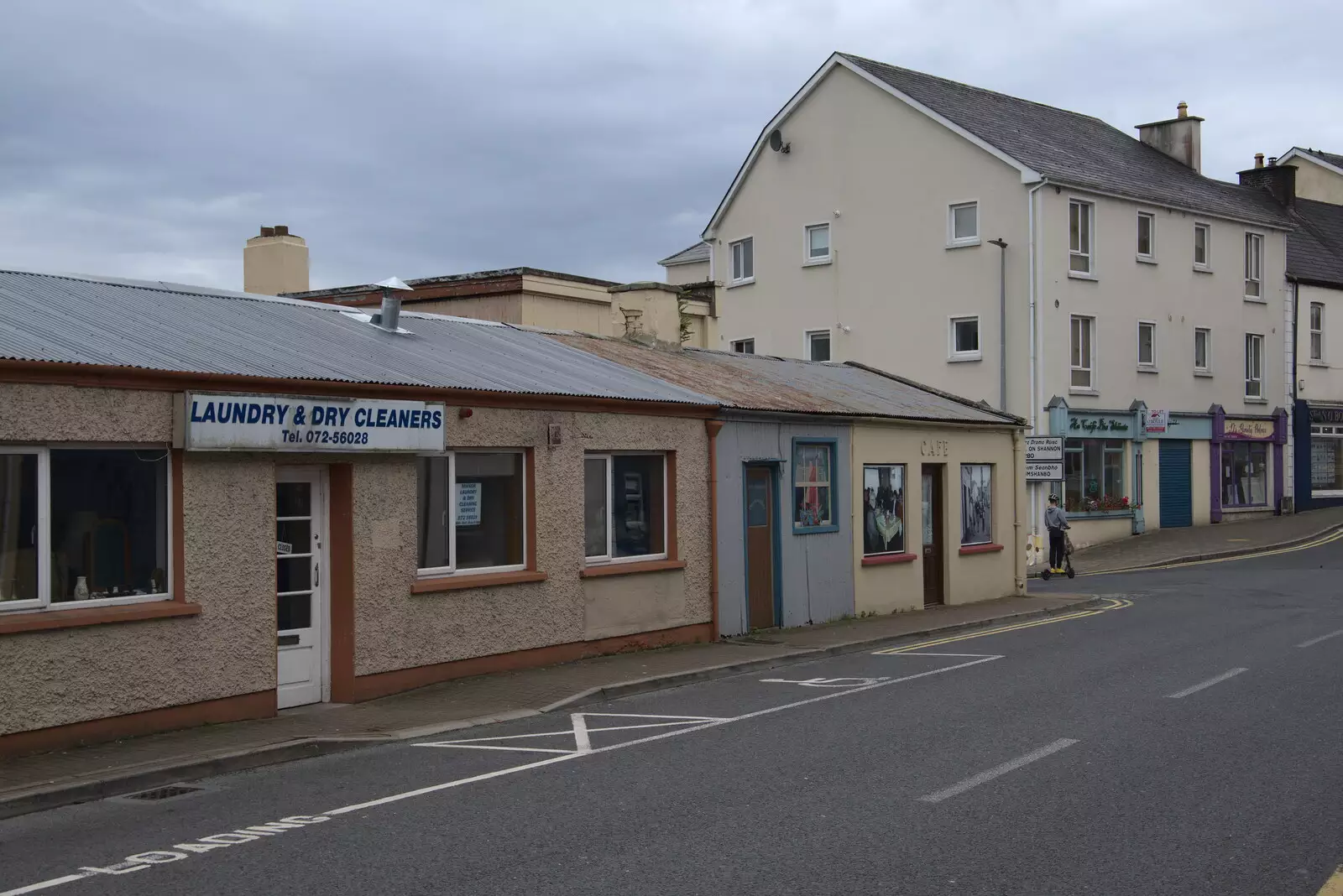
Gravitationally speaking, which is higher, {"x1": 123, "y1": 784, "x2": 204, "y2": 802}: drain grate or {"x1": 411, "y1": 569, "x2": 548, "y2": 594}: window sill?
{"x1": 411, "y1": 569, "x2": 548, "y2": 594}: window sill

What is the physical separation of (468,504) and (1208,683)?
758cm

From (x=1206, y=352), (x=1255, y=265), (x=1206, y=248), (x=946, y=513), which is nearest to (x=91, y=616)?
(x=946, y=513)

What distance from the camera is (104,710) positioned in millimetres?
10539

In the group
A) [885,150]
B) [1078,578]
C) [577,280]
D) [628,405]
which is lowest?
[1078,578]

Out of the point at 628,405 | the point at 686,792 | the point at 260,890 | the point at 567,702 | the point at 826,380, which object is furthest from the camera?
the point at 826,380

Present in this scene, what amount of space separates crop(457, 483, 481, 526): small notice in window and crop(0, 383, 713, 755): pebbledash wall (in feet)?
1.74

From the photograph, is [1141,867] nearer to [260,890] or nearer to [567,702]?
[260,890]

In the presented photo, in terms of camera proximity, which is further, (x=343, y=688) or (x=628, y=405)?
(x=628, y=405)

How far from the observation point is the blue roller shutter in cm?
3941

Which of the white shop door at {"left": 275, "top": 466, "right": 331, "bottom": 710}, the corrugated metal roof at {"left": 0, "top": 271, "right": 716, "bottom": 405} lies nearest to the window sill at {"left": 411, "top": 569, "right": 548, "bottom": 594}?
the white shop door at {"left": 275, "top": 466, "right": 331, "bottom": 710}

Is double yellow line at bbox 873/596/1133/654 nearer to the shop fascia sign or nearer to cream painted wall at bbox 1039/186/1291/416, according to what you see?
the shop fascia sign

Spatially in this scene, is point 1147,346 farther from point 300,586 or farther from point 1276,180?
point 300,586

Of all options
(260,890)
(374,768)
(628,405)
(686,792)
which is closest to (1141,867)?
(686,792)

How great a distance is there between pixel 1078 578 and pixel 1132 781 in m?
22.0
